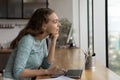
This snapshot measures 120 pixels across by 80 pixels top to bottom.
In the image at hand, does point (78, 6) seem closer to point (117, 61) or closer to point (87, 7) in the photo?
point (87, 7)

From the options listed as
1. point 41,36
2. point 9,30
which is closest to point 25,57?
point 41,36

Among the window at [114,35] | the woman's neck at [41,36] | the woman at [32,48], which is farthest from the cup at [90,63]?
the window at [114,35]

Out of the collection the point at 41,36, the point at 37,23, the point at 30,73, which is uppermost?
the point at 37,23

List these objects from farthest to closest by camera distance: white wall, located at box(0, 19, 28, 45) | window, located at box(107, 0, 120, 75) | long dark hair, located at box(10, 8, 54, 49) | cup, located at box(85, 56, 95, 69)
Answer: white wall, located at box(0, 19, 28, 45), window, located at box(107, 0, 120, 75), cup, located at box(85, 56, 95, 69), long dark hair, located at box(10, 8, 54, 49)

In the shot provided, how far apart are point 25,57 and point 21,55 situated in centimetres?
3

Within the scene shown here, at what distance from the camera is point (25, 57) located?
2000 mm

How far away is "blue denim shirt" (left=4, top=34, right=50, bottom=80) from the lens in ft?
6.50

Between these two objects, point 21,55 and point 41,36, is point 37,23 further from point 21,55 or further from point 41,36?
point 21,55

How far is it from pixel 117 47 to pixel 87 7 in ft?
9.03

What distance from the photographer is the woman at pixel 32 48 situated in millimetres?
1998

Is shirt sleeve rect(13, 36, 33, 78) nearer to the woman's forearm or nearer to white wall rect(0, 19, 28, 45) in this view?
the woman's forearm

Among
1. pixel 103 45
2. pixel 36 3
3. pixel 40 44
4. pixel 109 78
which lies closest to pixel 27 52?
pixel 40 44

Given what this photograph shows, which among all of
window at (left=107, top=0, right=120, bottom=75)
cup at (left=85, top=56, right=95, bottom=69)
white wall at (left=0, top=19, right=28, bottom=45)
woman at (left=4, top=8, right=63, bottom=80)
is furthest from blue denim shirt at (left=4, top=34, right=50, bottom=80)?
white wall at (left=0, top=19, right=28, bottom=45)

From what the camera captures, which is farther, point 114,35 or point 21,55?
point 114,35
